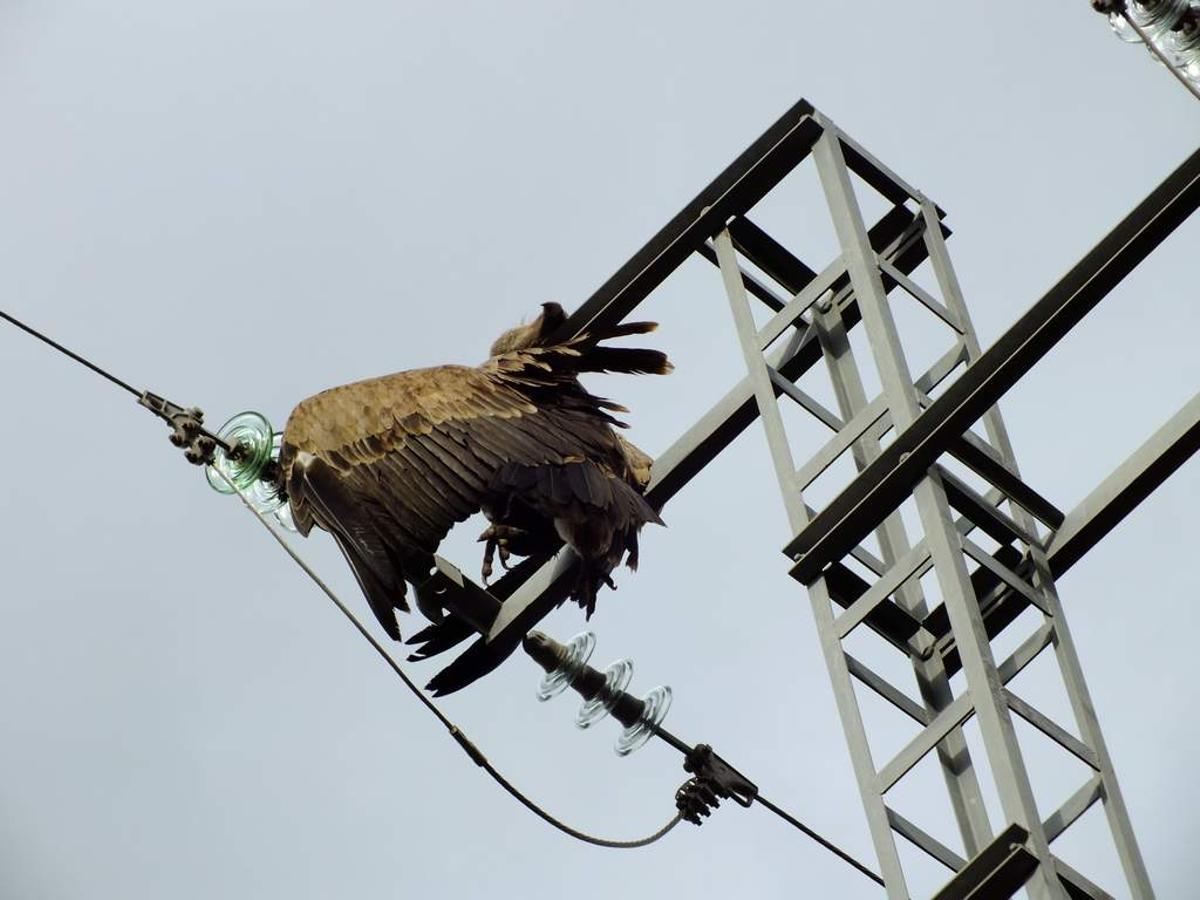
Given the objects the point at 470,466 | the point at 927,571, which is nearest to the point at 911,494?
the point at 927,571

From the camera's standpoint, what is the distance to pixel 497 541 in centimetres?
1017

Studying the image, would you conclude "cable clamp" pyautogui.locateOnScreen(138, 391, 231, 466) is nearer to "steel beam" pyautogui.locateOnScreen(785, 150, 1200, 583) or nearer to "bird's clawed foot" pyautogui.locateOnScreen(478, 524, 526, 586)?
"bird's clawed foot" pyautogui.locateOnScreen(478, 524, 526, 586)

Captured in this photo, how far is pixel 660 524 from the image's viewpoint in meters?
9.99

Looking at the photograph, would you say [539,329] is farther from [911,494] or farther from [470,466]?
[911,494]

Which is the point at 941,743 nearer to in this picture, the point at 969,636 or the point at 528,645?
the point at 969,636

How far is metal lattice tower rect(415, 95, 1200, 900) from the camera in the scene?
7699 mm

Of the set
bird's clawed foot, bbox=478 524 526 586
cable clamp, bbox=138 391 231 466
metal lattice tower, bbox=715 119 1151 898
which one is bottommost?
metal lattice tower, bbox=715 119 1151 898

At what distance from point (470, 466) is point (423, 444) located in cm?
25

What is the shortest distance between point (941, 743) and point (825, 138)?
2.70 m

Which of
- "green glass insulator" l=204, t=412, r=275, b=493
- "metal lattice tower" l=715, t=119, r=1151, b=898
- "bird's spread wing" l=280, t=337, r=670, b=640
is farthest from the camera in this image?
"green glass insulator" l=204, t=412, r=275, b=493

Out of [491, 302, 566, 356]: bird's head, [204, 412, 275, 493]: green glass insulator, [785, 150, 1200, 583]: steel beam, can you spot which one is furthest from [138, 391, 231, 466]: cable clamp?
A: [785, 150, 1200, 583]: steel beam

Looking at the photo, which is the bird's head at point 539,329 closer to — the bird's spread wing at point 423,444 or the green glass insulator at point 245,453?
the bird's spread wing at point 423,444

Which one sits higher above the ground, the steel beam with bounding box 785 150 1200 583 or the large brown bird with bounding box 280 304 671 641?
the large brown bird with bounding box 280 304 671 641

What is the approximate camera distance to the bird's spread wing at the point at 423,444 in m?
9.51
